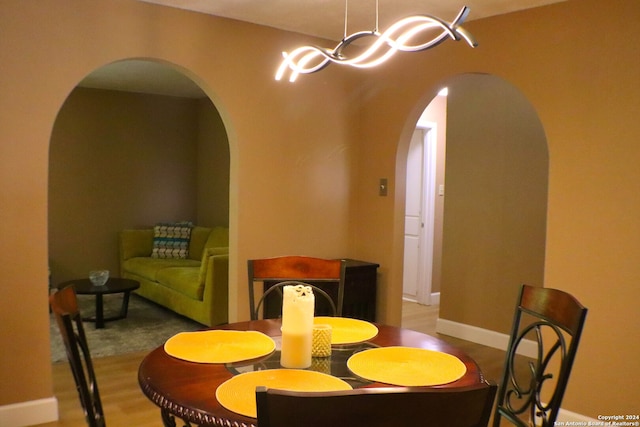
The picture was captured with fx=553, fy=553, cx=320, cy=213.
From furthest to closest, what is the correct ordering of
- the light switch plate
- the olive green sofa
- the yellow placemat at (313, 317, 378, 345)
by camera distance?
1. the olive green sofa
2. the light switch plate
3. the yellow placemat at (313, 317, 378, 345)

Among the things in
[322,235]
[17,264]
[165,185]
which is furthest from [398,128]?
[165,185]

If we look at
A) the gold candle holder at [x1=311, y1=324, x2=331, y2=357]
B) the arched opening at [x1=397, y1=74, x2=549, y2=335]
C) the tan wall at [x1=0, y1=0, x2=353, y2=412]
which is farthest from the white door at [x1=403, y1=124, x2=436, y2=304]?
the gold candle holder at [x1=311, y1=324, x2=331, y2=357]

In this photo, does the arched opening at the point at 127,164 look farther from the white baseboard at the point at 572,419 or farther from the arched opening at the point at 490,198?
the white baseboard at the point at 572,419

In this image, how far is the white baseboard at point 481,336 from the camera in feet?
14.3

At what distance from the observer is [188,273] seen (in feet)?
17.3

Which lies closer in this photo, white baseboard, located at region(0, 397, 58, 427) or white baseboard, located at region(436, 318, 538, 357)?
white baseboard, located at region(0, 397, 58, 427)

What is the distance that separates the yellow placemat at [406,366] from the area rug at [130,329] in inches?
116

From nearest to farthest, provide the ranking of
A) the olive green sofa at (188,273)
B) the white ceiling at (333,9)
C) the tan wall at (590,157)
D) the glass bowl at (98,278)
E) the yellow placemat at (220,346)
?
the yellow placemat at (220,346) < the tan wall at (590,157) < the white ceiling at (333,9) < the olive green sofa at (188,273) < the glass bowl at (98,278)

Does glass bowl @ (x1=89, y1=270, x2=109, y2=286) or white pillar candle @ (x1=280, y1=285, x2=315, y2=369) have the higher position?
white pillar candle @ (x1=280, y1=285, x2=315, y2=369)

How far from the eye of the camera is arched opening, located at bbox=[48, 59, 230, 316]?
21.0ft

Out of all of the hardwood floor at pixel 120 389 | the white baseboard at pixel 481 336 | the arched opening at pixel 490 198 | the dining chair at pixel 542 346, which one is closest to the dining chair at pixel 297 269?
the dining chair at pixel 542 346

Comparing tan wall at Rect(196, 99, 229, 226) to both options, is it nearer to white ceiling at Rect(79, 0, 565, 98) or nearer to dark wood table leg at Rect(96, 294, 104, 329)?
dark wood table leg at Rect(96, 294, 104, 329)

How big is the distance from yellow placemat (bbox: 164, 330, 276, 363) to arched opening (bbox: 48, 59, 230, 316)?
433cm

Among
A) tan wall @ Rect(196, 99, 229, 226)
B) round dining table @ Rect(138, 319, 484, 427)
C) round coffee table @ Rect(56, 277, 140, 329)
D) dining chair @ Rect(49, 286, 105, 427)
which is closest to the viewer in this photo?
round dining table @ Rect(138, 319, 484, 427)
